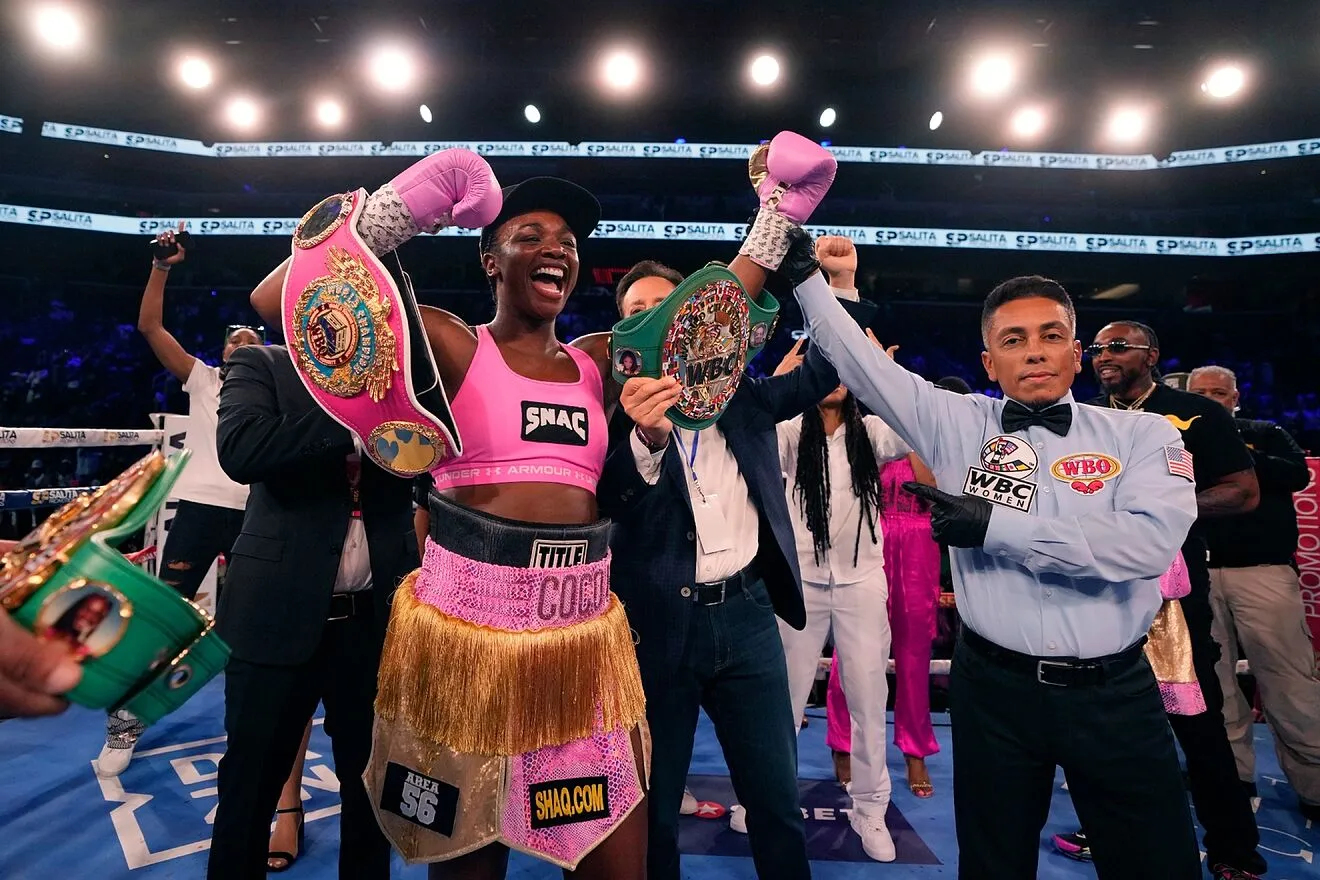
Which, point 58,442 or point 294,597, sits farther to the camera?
point 58,442

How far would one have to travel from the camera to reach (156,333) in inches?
120

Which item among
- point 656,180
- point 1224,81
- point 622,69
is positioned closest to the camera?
point 1224,81

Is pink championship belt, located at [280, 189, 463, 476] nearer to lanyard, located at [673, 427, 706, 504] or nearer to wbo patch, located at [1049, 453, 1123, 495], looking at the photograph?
lanyard, located at [673, 427, 706, 504]

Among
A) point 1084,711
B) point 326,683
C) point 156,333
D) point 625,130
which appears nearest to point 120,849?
point 326,683

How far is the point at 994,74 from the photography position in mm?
9086

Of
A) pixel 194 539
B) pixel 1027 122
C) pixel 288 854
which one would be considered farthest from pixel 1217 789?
pixel 1027 122

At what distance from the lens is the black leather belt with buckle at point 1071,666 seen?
1.60m

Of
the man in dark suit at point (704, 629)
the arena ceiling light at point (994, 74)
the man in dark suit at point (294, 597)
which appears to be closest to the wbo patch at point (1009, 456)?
the man in dark suit at point (704, 629)

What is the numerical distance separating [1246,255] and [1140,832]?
17.0 metres

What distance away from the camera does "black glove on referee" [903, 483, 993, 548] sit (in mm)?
1587

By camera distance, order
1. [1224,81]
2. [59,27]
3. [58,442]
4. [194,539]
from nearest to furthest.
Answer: [194,539], [58,442], [59,27], [1224,81]

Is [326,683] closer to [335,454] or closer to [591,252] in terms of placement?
[335,454]

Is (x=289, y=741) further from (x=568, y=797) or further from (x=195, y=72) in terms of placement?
(x=195, y=72)

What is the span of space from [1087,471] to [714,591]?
3.18ft
